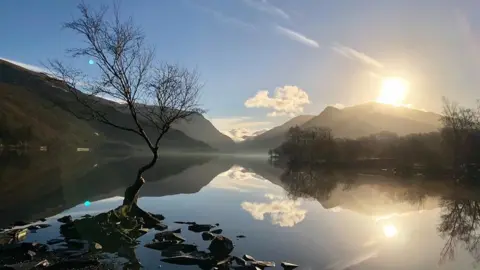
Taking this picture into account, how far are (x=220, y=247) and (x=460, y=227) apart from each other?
2277 cm

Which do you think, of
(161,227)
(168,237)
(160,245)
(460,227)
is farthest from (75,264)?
(460,227)

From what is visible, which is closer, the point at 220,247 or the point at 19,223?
the point at 220,247

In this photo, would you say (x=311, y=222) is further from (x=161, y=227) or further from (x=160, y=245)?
(x=160, y=245)

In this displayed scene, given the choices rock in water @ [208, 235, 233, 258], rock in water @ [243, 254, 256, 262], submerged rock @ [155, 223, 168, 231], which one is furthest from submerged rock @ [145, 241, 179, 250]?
submerged rock @ [155, 223, 168, 231]

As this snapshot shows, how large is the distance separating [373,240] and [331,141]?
14862 centimetres

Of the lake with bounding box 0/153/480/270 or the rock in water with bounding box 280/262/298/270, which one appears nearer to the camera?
the rock in water with bounding box 280/262/298/270

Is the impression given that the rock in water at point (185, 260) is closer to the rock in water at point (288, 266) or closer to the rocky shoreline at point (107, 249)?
the rocky shoreline at point (107, 249)

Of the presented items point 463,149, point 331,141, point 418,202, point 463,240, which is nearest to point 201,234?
point 463,240

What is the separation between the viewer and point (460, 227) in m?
31.0

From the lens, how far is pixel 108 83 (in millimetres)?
25328

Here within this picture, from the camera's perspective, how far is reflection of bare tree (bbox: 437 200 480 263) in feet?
76.3

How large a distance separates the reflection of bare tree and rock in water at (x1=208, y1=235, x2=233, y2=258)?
11.6 m

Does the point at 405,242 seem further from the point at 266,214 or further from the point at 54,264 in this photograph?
the point at 54,264

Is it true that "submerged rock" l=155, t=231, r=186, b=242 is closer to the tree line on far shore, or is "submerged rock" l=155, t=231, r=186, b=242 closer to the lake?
the lake
